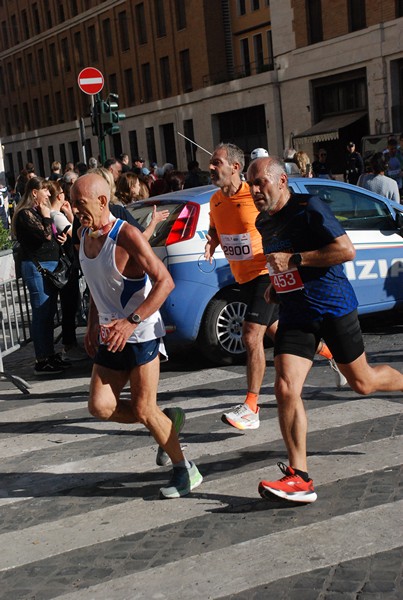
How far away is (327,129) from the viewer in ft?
120

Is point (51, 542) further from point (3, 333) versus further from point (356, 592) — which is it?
point (3, 333)

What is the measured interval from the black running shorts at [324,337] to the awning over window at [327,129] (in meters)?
31.8

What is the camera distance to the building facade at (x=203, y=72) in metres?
35.4

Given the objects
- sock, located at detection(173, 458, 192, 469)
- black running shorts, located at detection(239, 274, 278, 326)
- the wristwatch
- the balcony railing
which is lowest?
sock, located at detection(173, 458, 192, 469)

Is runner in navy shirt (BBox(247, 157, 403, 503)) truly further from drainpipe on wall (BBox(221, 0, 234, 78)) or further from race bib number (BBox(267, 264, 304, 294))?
drainpipe on wall (BBox(221, 0, 234, 78))

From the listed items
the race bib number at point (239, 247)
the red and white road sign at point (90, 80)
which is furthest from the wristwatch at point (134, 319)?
the red and white road sign at point (90, 80)

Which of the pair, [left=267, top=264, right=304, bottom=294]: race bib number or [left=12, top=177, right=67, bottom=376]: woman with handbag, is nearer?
[left=267, top=264, right=304, bottom=294]: race bib number

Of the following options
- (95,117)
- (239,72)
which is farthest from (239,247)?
(239,72)

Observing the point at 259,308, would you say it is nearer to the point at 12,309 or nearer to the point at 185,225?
the point at 185,225

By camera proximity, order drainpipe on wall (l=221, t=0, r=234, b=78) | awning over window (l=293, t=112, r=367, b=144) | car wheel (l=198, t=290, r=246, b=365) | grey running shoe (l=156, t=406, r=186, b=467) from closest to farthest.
A: grey running shoe (l=156, t=406, r=186, b=467) < car wheel (l=198, t=290, r=246, b=365) < awning over window (l=293, t=112, r=367, b=144) < drainpipe on wall (l=221, t=0, r=234, b=78)

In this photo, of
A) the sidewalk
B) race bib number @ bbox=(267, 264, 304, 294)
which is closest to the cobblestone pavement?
the sidewalk

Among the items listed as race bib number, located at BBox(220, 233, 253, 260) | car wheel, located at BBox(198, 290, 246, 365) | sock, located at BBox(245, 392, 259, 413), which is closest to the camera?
sock, located at BBox(245, 392, 259, 413)

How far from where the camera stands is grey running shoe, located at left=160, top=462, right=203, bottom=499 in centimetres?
500

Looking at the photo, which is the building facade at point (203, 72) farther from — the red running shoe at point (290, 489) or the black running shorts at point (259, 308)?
the red running shoe at point (290, 489)
